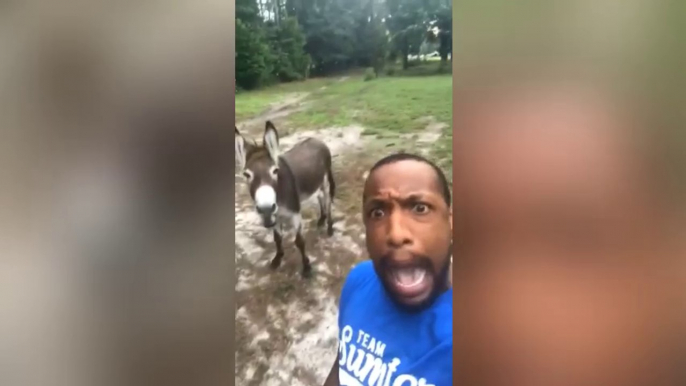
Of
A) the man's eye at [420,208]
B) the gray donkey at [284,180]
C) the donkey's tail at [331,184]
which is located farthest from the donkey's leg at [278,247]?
the man's eye at [420,208]

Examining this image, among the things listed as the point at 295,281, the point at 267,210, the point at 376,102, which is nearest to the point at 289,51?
the point at 376,102

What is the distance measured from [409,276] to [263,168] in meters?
0.32

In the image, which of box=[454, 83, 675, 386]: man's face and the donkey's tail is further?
the donkey's tail

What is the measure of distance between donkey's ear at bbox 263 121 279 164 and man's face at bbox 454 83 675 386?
0.33 meters

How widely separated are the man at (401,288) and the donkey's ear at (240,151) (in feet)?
0.76

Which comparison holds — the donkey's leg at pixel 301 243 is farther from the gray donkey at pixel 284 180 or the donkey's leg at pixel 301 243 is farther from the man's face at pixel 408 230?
the man's face at pixel 408 230

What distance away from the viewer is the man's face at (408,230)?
0.89m

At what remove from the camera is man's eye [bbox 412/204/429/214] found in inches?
35.2

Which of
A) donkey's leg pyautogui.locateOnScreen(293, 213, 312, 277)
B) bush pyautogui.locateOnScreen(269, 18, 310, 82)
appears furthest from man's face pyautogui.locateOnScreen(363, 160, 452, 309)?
bush pyautogui.locateOnScreen(269, 18, 310, 82)

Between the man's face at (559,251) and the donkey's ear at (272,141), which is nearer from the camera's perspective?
the man's face at (559,251)

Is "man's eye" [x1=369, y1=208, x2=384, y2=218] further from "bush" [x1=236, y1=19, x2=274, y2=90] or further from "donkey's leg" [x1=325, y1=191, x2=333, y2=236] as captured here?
"bush" [x1=236, y1=19, x2=274, y2=90]

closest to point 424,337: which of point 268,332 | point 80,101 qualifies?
point 268,332

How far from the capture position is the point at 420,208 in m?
0.90

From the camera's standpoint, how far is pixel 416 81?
896mm
